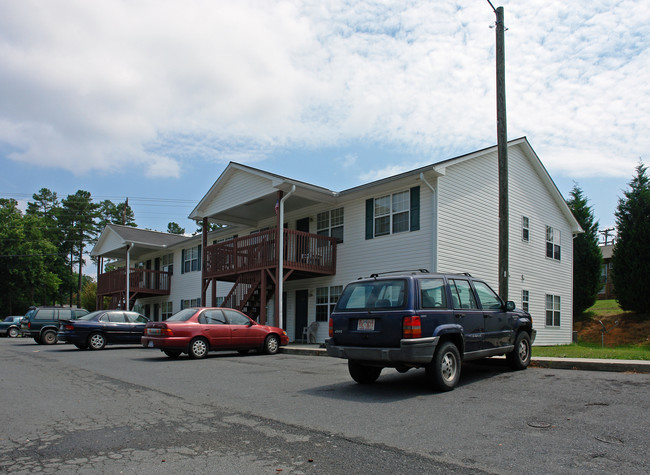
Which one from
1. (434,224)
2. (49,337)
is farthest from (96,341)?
(434,224)

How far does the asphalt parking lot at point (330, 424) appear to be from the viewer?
4.52 m

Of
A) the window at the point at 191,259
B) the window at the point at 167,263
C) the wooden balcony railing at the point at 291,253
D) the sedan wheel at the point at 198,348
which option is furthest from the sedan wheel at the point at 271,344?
the window at the point at 167,263

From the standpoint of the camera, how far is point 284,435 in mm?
5465

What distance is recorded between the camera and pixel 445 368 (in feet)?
25.9

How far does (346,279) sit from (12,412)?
1344cm

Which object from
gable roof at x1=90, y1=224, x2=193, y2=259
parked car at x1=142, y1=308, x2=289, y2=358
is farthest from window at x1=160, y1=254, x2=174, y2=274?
parked car at x1=142, y1=308, x2=289, y2=358

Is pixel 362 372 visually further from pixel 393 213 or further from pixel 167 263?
pixel 167 263

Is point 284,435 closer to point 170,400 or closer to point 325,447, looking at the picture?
point 325,447

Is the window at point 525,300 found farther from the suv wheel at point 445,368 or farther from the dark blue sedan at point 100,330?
the dark blue sedan at point 100,330

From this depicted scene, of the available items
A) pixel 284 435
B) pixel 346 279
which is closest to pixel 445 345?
pixel 284 435

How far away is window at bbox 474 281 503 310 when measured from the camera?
902 centimetres

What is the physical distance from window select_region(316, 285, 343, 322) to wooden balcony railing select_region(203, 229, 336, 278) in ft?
2.47

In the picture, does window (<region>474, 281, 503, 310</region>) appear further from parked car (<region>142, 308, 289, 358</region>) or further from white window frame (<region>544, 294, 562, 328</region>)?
white window frame (<region>544, 294, 562, 328</region>)

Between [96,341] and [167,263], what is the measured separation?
15549 mm
